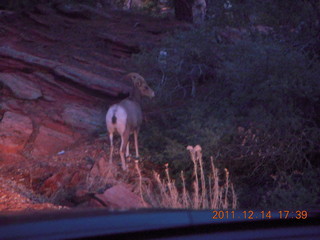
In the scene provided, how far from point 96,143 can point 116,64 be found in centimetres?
442

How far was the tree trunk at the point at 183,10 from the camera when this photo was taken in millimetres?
18180

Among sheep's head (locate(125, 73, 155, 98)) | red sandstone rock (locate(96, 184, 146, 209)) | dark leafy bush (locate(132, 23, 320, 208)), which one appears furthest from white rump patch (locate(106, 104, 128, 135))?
red sandstone rock (locate(96, 184, 146, 209))

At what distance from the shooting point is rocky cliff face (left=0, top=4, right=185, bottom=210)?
1126 cm

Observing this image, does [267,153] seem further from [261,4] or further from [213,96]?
[261,4]

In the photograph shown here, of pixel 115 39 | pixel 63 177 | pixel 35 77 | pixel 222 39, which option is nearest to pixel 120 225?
pixel 63 177

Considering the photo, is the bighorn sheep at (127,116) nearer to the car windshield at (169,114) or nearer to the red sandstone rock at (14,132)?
the car windshield at (169,114)

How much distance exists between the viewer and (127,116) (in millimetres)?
10633

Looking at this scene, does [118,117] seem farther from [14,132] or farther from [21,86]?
[21,86]

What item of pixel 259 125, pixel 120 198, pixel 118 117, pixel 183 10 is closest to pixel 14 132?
pixel 118 117

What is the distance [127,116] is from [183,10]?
357 inches

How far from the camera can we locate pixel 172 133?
1057cm

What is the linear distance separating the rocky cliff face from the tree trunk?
521mm

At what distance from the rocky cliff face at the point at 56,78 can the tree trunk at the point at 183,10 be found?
1.71 feet
